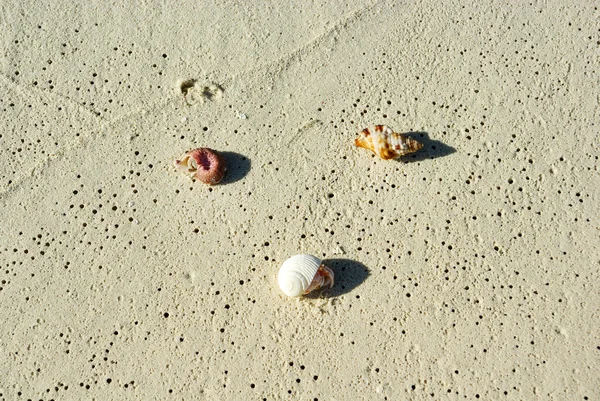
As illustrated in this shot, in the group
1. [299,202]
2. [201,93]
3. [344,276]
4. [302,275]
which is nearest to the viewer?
[302,275]

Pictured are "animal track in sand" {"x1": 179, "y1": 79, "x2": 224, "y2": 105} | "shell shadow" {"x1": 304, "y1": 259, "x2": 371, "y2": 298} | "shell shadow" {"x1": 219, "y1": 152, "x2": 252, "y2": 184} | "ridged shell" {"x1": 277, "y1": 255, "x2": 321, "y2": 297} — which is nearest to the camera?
"ridged shell" {"x1": 277, "y1": 255, "x2": 321, "y2": 297}

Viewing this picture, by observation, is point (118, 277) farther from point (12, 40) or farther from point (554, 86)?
point (554, 86)

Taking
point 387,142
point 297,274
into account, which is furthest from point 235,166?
point 387,142

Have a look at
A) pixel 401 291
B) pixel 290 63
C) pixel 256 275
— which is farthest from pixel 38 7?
pixel 401 291

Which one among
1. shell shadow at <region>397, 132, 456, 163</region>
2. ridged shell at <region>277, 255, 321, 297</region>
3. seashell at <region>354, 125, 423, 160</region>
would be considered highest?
shell shadow at <region>397, 132, 456, 163</region>

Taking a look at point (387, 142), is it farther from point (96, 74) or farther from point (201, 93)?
point (96, 74)

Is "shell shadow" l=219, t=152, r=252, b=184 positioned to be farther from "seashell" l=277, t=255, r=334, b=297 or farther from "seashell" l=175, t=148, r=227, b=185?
"seashell" l=277, t=255, r=334, b=297

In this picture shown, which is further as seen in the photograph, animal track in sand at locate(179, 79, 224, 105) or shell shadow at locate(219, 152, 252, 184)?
animal track in sand at locate(179, 79, 224, 105)

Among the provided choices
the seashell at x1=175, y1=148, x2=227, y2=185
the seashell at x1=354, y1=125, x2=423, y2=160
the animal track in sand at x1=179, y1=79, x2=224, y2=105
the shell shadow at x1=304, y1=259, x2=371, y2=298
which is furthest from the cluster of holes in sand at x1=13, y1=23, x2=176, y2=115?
the shell shadow at x1=304, y1=259, x2=371, y2=298
